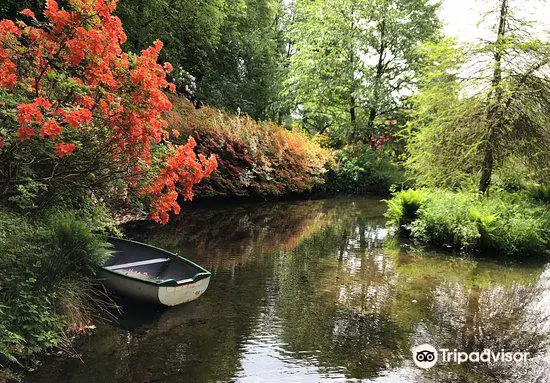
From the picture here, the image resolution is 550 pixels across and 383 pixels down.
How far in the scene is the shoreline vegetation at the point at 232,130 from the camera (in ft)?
18.4

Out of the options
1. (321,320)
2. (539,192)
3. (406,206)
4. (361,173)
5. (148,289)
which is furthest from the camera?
(361,173)

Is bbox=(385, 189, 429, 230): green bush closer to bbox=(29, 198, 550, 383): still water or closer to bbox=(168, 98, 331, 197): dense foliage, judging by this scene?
bbox=(29, 198, 550, 383): still water

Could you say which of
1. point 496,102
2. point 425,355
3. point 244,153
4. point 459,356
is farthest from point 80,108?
point 244,153

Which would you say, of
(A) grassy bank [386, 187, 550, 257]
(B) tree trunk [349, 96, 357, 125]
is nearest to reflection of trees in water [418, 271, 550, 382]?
(A) grassy bank [386, 187, 550, 257]

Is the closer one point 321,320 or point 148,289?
point 148,289

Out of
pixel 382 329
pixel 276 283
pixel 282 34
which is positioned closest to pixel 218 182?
pixel 276 283

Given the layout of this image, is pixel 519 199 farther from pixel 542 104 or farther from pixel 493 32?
pixel 493 32

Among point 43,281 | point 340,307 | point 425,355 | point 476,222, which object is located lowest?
point 425,355

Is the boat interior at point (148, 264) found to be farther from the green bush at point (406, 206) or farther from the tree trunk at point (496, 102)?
the tree trunk at point (496, 102)

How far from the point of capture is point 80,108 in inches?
214

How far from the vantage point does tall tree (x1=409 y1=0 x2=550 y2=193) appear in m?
11.8

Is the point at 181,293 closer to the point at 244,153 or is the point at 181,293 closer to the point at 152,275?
the point at 152,275

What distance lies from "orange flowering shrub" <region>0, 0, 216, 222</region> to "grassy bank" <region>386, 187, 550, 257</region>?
7.42 meters

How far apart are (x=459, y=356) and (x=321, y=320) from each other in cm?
199
